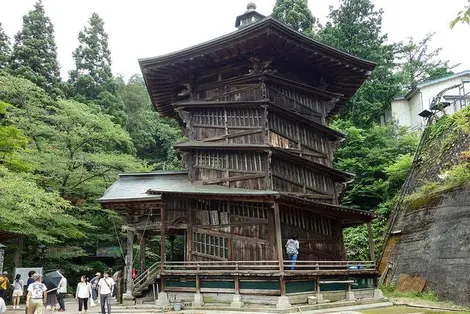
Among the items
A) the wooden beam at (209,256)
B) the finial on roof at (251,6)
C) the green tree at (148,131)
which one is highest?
the green tree at (148,131)

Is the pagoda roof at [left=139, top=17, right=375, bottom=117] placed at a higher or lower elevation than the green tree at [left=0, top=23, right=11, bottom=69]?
lower

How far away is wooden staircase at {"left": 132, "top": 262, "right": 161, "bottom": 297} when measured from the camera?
1764 centimetres

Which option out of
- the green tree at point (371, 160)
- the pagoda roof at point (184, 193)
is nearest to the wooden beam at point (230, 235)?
the pagoda roof at point (184, 193)

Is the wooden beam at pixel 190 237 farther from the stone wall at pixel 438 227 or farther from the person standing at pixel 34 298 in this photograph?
the stone wall at pixel 438 227

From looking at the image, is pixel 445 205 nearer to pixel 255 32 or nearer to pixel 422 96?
pixel 255 32

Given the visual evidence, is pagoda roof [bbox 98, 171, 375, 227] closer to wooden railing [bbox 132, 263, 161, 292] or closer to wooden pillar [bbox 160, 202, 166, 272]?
wooden pillar [bbox 160, 202, 166, 272]

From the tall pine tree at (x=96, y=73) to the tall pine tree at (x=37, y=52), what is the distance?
346 centimetres

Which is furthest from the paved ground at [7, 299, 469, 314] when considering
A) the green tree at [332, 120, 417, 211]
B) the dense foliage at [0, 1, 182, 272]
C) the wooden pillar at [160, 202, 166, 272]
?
the green tree at [332, 120, 417, 211]

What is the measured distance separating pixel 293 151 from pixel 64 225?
1412 cm

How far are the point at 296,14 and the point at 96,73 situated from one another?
2082 centimetres

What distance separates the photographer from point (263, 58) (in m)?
18.3

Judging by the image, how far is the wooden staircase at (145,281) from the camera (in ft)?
57.9

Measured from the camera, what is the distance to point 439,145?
22.8 meters

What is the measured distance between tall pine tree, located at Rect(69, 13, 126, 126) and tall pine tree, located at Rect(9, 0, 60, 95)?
346cm
